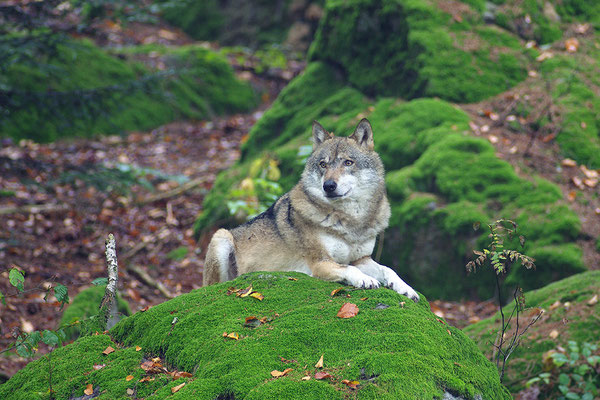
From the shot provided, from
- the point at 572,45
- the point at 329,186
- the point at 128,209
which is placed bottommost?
the point at 128,209

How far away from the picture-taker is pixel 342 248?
6023 mm

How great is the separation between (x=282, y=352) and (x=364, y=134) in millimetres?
2983

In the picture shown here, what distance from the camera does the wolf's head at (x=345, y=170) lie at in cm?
599

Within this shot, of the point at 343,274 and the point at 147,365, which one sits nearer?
the point at 147,365

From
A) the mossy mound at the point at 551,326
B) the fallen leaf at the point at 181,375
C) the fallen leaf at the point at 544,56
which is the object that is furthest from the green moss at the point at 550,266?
the fallen leaf at the point at 181,375

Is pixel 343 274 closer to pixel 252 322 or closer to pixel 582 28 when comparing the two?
pixel 252 322

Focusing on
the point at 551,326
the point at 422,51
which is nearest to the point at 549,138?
the point at 422,51

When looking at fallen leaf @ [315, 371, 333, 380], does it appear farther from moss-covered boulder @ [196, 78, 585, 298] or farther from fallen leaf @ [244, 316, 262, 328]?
moss-covered boulder @ [196, 78, 585, 298]

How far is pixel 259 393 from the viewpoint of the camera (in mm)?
3633

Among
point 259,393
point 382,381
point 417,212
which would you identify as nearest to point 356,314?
point 382,381

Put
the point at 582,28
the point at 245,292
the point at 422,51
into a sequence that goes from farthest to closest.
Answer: the point at 582,28 < the point at 422,51 < the point at 245,292

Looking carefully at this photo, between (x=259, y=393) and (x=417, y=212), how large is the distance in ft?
18.9

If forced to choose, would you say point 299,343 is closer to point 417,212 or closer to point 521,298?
point 521,298

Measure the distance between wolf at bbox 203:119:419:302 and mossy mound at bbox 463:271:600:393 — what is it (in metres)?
1.64
